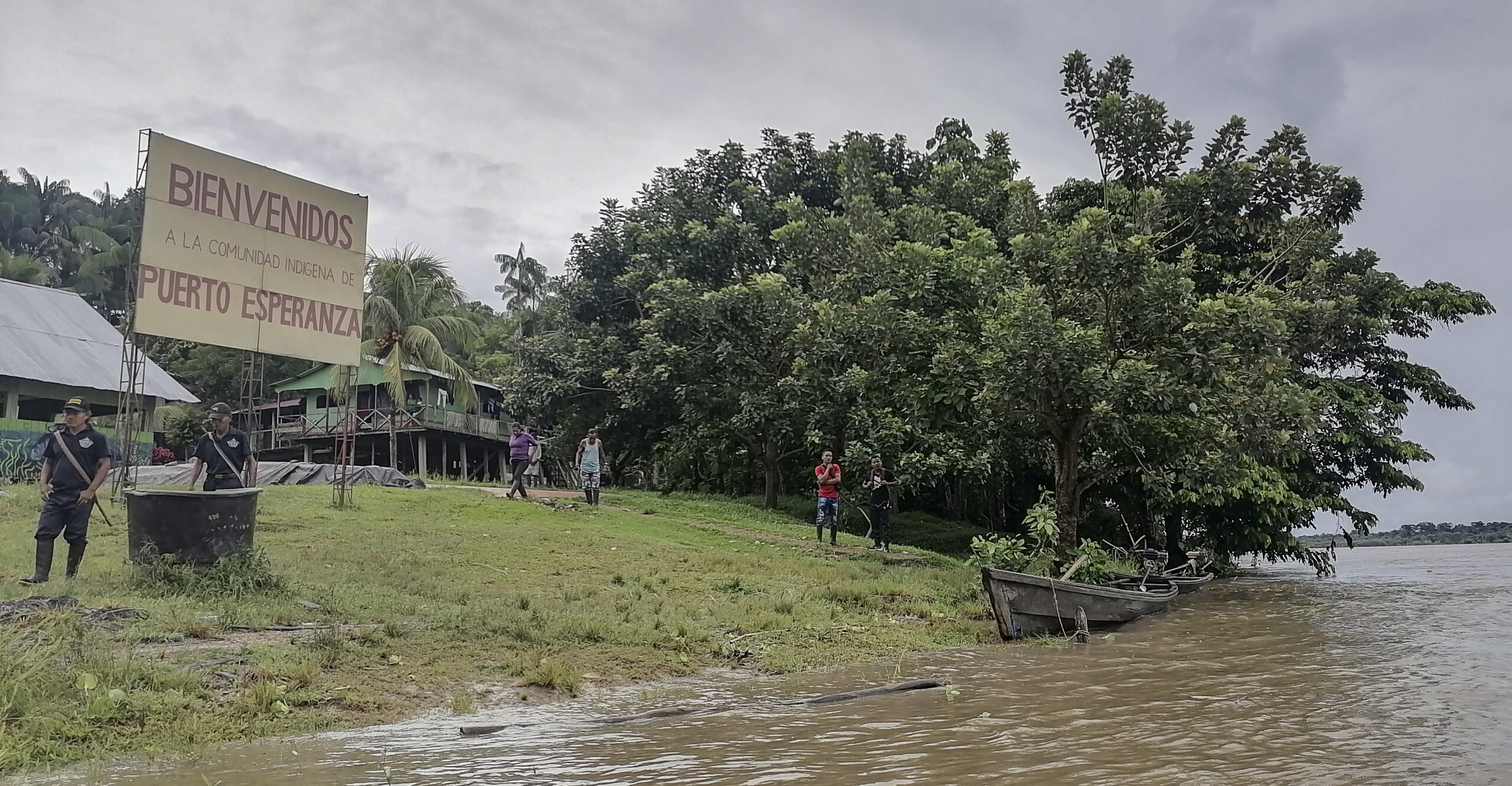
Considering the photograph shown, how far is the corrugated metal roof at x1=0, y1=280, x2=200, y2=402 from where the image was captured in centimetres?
2664

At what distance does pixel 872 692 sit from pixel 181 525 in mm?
6682

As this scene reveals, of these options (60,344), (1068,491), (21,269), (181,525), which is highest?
(21,269)

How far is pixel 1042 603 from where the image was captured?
11820 mm

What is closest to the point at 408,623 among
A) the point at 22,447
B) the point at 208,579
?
the point at 208,579

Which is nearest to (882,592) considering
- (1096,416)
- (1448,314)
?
(1096,416)

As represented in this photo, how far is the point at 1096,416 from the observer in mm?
15773

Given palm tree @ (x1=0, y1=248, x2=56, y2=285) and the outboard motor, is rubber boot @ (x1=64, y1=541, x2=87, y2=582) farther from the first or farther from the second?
palm tree @ (x1=0, y1=248, x2=56, y2=285)

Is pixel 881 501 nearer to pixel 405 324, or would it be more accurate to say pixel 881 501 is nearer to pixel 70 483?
pixel 70 483

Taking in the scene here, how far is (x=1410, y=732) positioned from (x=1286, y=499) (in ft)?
55.2

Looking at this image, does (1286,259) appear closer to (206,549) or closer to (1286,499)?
(1286,499)

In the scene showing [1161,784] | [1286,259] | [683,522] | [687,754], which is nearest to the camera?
[1161,784]

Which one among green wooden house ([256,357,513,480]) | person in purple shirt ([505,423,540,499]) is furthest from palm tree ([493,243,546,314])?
person in purple shirt ([505,423,540,499])

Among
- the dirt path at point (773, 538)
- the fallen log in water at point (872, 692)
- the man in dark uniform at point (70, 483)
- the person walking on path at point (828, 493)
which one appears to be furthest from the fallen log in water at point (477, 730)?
the person walking on path at point (828, 493)

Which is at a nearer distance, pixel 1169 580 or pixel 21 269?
pixel 1169 580
